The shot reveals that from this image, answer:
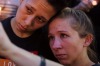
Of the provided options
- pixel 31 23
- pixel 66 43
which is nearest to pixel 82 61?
pixel 66 43

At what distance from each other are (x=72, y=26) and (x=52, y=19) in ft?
0.32

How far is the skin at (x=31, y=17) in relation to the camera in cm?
106

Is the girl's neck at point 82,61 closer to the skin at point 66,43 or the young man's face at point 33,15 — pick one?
the skin at point 66,43

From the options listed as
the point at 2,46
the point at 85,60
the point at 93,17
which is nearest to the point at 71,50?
the point at 85,60

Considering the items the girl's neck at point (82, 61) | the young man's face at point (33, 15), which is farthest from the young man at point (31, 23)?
the girl's neck at point (82, 61)

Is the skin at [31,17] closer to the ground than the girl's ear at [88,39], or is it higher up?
higher up

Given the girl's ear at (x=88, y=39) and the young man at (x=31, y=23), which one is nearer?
the young man at (x=31, y=23)

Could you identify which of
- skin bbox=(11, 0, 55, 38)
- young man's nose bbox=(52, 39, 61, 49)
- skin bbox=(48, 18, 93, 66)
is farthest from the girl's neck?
skin bbox=(11, 0, 55, 38)

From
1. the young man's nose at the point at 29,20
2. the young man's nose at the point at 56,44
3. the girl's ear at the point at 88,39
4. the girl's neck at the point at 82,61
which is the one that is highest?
the young man's nose at the point at 29,20

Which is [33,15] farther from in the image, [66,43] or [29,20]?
[66,43]

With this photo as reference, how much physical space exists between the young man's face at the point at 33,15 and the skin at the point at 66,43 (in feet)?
0.17

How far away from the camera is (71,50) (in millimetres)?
1104

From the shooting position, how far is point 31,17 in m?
1.08

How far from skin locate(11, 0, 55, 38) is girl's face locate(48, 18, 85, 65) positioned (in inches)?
2.1
